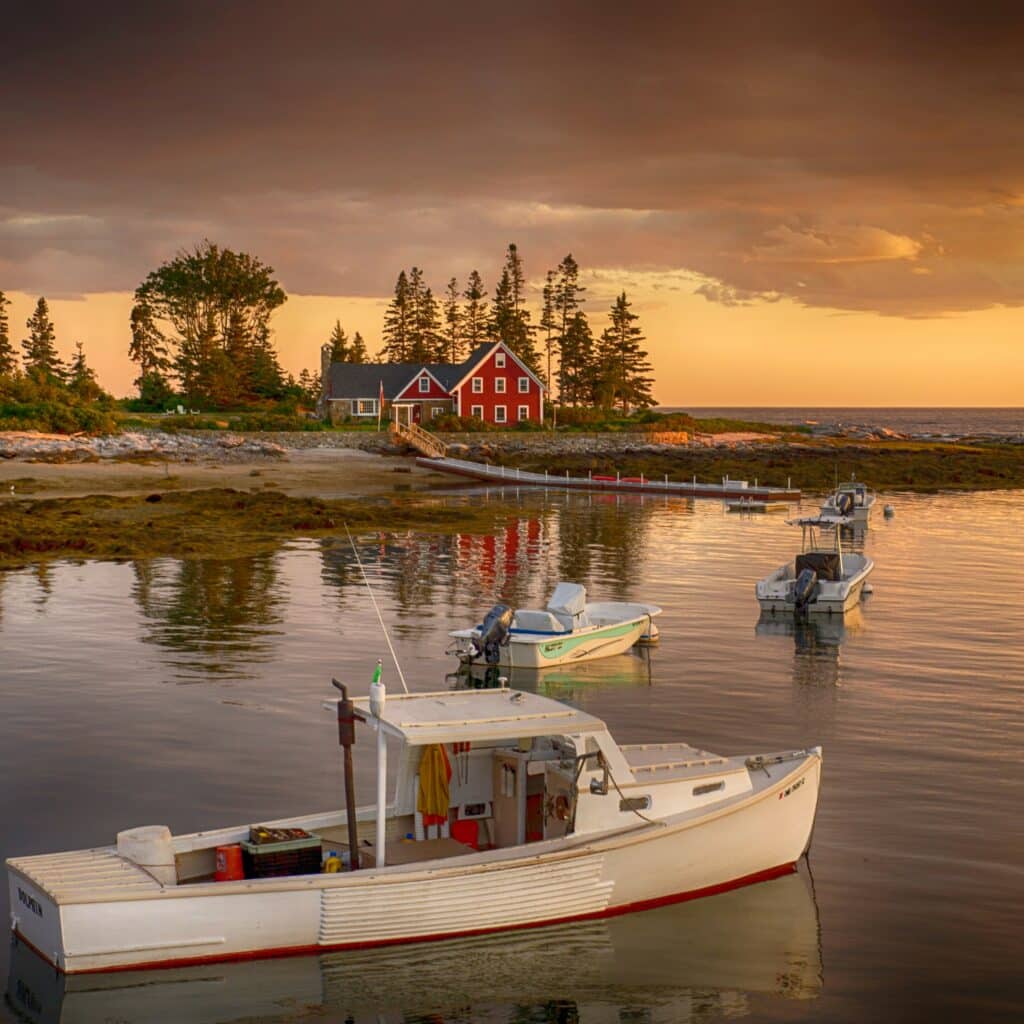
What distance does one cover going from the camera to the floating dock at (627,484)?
9325cm

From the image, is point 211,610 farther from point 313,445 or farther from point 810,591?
point 313,445

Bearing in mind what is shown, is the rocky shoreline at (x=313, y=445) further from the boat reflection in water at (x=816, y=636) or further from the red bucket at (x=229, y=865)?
the red bucket at (x=229, y=865)

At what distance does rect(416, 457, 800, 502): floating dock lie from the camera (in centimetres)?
9325

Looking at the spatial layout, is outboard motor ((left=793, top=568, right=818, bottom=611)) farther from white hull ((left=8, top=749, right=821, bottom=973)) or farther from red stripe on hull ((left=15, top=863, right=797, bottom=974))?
white hull ((left=8, top=749, right=821, bottom=973))

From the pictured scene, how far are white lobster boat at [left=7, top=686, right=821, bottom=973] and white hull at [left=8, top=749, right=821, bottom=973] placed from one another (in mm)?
22

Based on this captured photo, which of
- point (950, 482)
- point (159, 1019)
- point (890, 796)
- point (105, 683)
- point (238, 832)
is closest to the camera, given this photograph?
point (159, 1019)

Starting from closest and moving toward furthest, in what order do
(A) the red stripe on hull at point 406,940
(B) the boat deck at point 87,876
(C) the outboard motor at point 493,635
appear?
(B) the boat deck at point 87,876, (A) the red stripe on hull at point 406,940, (C) the outboard motor at point 493,635

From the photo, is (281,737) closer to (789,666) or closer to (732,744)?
(732,744)

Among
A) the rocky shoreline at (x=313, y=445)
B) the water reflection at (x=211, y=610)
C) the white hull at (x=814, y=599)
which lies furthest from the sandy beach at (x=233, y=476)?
the white hull at (x=814, y=599)

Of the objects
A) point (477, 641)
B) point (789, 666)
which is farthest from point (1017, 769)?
point (477, 641)

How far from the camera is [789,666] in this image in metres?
34.3

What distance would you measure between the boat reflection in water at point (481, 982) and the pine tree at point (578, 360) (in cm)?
14906

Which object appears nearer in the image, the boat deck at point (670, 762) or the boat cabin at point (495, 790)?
the boat cabin at point (495, 790)

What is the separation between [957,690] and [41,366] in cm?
14210
